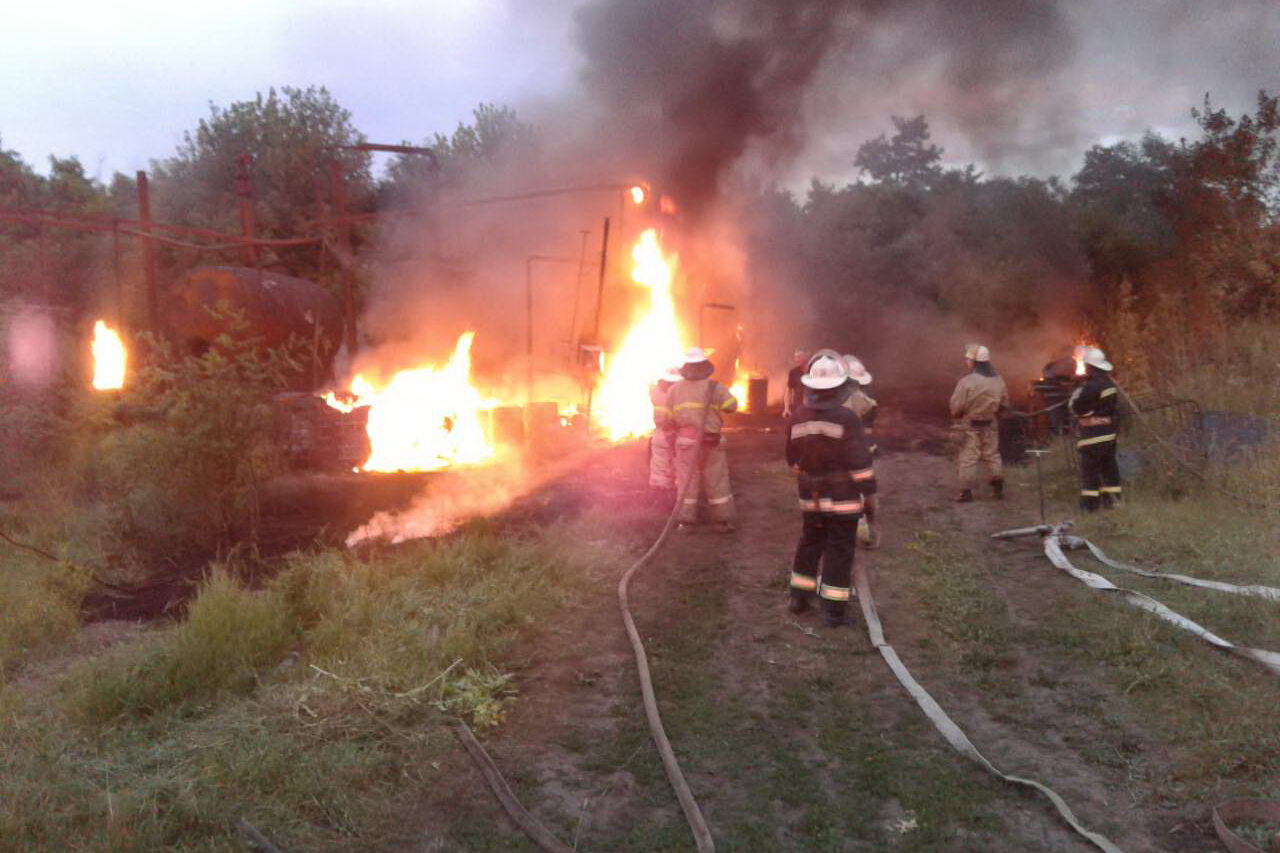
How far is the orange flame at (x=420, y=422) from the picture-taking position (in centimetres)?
1283

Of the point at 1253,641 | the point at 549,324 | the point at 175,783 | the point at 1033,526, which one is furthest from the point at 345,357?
the point at 1253,641

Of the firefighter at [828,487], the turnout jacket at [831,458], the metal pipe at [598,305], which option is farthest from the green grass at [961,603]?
the metal pipe at [598,305]

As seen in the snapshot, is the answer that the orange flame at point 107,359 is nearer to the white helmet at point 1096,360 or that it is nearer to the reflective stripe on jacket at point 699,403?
the reflective stripe on jacket at point 699,403

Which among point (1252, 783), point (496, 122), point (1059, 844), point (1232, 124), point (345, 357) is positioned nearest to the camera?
point (1059, 844)

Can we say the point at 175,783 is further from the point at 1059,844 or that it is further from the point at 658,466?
the point at 658,466

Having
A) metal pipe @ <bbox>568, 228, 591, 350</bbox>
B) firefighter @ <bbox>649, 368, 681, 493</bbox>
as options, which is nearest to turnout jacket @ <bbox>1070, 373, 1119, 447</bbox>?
firefighter @ <bbox>649, 368, 681, 493</bbox>

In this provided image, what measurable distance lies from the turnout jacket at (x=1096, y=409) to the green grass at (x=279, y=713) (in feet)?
18.6

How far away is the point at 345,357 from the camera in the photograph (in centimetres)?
1670

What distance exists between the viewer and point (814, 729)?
14.5ft

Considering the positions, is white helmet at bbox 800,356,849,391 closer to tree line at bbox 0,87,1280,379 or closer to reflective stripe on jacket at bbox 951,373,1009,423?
reflective stripe on jacket at bbox 951,373,1009,423

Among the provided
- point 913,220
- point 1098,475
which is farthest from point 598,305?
point 913,220

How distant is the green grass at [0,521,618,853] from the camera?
11.3 feet

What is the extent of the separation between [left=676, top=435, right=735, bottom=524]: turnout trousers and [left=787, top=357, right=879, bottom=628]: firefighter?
7.21ft

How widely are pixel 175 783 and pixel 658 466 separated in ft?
20.4
